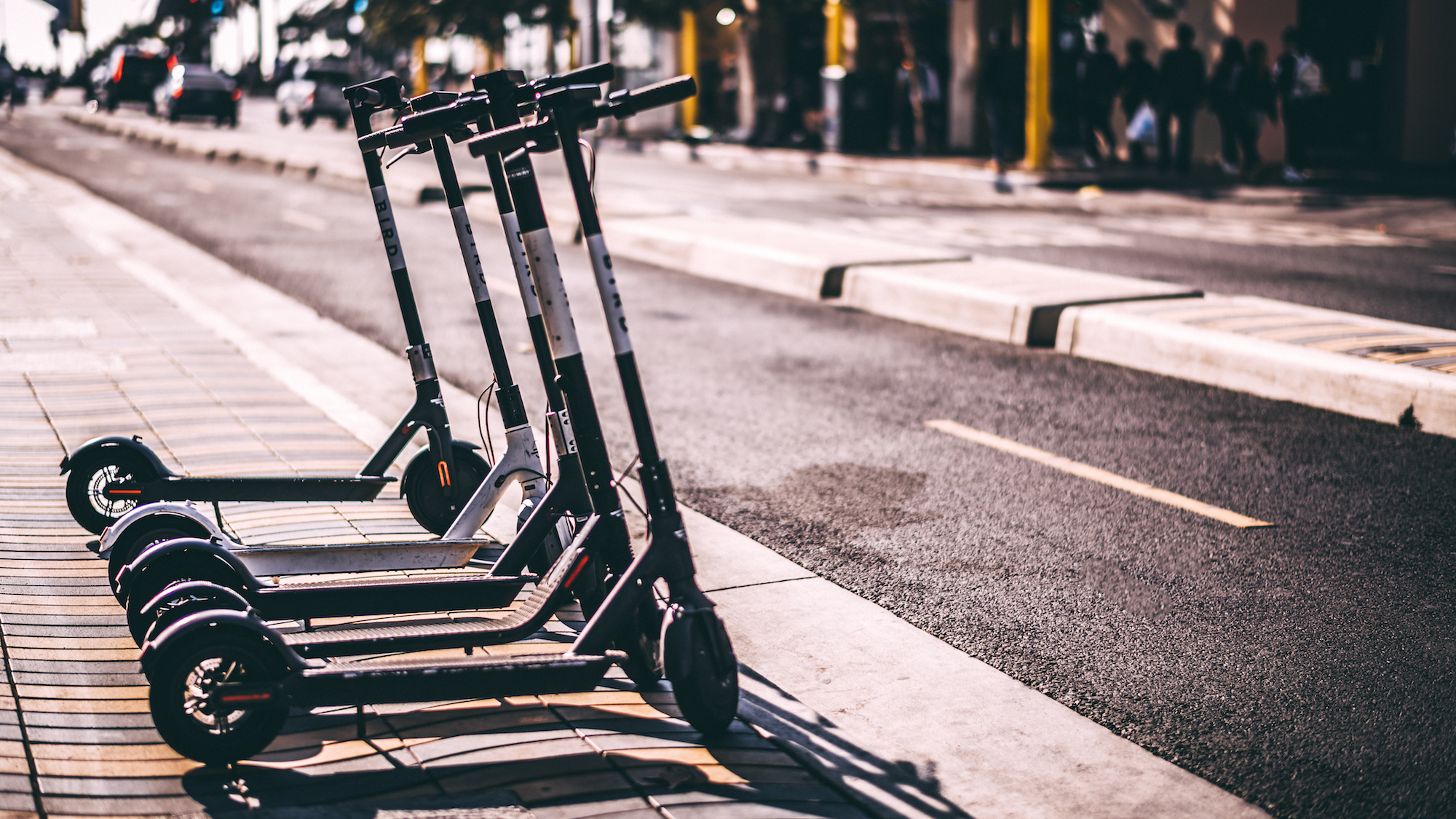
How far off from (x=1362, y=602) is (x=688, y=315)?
22.3 feet

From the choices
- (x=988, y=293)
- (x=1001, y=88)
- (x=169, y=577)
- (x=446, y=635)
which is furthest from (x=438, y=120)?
(x=1001, y=88)

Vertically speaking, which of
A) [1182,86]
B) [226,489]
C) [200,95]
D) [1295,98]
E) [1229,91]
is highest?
[200,95]

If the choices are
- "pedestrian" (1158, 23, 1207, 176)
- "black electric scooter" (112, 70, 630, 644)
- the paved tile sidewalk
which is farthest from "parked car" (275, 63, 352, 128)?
"black electric scooter" (112, 70, 630, 644)

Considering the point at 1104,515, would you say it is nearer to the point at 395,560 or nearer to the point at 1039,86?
the point at 395,560

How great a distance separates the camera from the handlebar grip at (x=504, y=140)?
135 inches

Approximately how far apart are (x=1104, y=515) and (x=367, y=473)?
2902 millimetres

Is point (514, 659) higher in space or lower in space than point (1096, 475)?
higher

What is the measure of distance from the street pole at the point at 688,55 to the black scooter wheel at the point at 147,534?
124ft

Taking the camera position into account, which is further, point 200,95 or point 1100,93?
point 200,95

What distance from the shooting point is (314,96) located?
162 ft

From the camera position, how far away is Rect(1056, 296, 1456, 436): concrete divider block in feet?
23.5

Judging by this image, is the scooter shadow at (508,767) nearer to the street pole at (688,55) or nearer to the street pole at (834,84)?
the street pole at (834,84)

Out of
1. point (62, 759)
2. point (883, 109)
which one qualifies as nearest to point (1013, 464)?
point (62, 759)

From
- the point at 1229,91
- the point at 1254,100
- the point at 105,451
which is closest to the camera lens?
the point at 105,451
